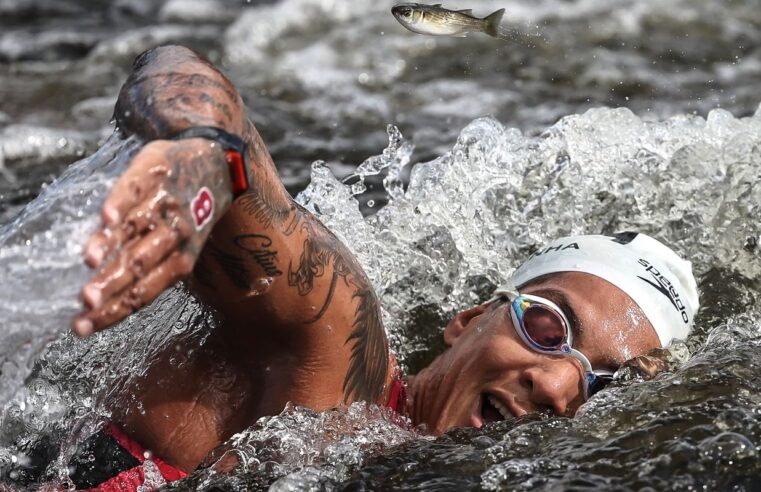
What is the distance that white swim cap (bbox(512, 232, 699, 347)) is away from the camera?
3.88m

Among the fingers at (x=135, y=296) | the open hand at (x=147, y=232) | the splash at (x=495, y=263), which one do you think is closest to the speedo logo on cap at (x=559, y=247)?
the splash at (x=495, y=263)

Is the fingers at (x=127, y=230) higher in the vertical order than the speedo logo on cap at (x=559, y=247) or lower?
higher

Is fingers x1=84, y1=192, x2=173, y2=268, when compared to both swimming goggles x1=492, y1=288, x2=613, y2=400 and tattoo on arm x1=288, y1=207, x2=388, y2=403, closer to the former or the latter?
tattoo on arm x1=288, y1=207, x2=388, y2=403

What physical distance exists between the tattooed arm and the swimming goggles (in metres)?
0.51

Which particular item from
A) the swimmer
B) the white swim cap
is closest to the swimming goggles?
the swimmer

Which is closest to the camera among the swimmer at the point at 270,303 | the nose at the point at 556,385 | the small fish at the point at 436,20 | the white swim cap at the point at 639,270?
the swimmer at the point at 270,303

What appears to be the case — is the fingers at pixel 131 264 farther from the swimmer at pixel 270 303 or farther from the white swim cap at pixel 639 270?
the white swim cap at pixel 639 270

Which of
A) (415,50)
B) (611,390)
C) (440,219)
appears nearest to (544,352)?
(611,390)

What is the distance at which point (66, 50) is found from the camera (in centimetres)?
→ 938

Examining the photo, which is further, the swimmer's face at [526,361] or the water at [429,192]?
the swimmer's face at [526,361]

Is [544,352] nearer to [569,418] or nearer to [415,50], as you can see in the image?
[569,418]

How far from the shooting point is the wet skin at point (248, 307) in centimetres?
223

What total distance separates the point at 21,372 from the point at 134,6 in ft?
29.4

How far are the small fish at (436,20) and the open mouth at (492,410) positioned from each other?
1.41 m
